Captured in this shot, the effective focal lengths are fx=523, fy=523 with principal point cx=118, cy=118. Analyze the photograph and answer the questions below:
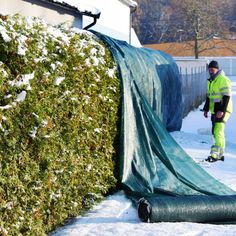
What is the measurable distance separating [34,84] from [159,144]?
3269mm

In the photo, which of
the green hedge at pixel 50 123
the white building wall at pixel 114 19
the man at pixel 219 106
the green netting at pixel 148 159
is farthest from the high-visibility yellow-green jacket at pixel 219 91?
the white building wall at pixel 114 19

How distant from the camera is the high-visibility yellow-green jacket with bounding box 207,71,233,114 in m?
9.69

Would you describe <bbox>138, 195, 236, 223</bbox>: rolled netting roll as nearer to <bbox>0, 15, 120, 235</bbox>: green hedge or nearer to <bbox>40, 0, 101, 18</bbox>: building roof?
<bbox>0, 15, 120, 235</bbox>: green hedge

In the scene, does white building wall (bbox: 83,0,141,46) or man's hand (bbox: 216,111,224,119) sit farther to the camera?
white building wall (bbox: 83,0,141,46)

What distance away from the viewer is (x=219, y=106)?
980 cm

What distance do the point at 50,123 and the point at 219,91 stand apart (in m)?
5.62

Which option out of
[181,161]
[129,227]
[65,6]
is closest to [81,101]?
[129,227]

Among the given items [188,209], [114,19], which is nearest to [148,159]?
[188,209]

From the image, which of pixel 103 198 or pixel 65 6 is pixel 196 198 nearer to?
pixel 103 198

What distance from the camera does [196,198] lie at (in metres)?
5.82

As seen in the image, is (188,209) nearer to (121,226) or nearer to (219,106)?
(121,226)

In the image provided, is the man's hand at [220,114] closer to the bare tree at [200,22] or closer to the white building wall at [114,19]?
the white building wall at [114,19]

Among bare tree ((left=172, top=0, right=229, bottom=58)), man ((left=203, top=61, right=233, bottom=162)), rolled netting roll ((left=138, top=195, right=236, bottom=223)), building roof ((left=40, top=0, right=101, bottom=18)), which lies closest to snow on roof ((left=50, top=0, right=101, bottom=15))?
building roof ((left=40, top=0, right=101, bottom=18))

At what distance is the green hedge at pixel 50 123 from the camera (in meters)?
4.24
